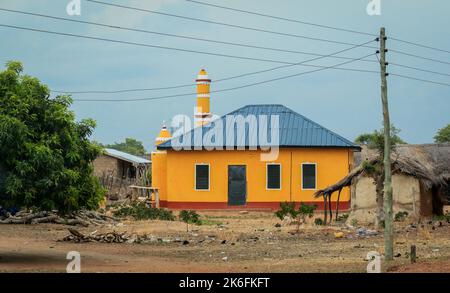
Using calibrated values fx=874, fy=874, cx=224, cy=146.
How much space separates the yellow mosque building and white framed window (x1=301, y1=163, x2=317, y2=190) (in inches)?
1.9

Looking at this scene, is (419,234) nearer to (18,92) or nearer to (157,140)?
(18,92)

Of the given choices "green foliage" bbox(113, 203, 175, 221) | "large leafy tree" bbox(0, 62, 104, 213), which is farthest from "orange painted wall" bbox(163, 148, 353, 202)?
"large leafy tree" bbox(0, 62, 104, 213)

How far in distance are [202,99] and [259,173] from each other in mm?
7856

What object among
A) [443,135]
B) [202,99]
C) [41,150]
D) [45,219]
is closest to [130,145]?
[443,135]

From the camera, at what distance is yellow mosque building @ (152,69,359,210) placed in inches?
1703

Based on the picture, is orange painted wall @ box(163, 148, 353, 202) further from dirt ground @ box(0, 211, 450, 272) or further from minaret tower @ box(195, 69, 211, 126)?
dirt ground @ box(0, 211, 450, 272)

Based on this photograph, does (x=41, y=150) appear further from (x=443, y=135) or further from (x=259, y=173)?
(x=443, y=135)

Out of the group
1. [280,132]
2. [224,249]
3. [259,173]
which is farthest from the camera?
[280,132]

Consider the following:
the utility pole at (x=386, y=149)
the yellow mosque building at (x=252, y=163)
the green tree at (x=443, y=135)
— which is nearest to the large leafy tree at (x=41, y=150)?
the utility pole at (x=386, y=149)

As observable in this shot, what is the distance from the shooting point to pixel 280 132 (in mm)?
43938

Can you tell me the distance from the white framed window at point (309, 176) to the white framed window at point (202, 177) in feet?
15.7

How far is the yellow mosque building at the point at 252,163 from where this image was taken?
4325cm

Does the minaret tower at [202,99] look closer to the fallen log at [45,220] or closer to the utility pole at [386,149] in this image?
the fallen log at [45,220]

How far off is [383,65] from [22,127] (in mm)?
8508
